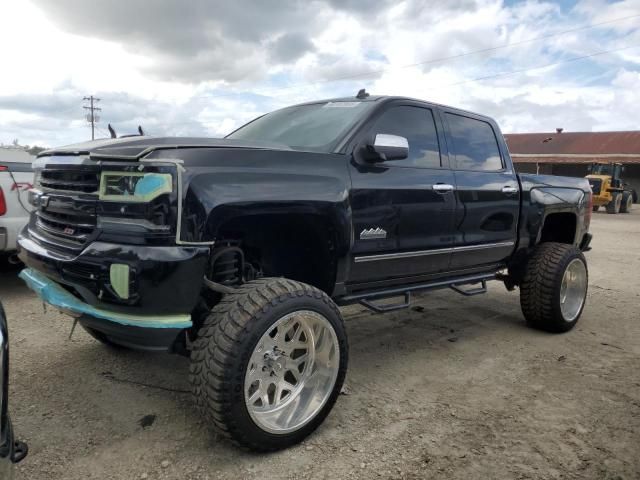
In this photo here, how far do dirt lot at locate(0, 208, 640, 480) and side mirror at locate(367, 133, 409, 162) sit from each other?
156cm

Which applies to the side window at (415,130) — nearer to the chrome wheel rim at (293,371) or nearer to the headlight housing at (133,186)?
the chrome wheel rim at (293,371)

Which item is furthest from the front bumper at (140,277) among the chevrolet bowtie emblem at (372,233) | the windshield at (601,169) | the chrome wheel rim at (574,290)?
the windshield at (601,169)

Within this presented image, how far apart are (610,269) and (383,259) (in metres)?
6.63

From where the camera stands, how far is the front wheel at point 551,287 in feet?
15.5

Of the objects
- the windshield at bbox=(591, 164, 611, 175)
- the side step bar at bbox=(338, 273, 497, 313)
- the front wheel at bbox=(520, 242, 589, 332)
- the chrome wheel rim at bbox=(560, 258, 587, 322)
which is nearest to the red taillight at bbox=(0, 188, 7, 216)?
the side step bar at bbox=(338, 273, 497, 313)

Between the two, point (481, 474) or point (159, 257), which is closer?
point (159, 257)

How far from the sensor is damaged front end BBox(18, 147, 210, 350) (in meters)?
2.33

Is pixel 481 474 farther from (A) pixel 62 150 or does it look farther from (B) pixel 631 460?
(A) pixel 62 150

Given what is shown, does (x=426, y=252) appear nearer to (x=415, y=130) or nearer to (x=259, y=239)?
(x=415, y=130)

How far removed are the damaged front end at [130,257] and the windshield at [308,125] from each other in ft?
3.73

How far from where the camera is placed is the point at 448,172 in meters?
3.97

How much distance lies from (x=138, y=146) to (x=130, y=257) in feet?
1.85

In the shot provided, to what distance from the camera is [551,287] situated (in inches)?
186

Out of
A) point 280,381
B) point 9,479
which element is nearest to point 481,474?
point 280,381
